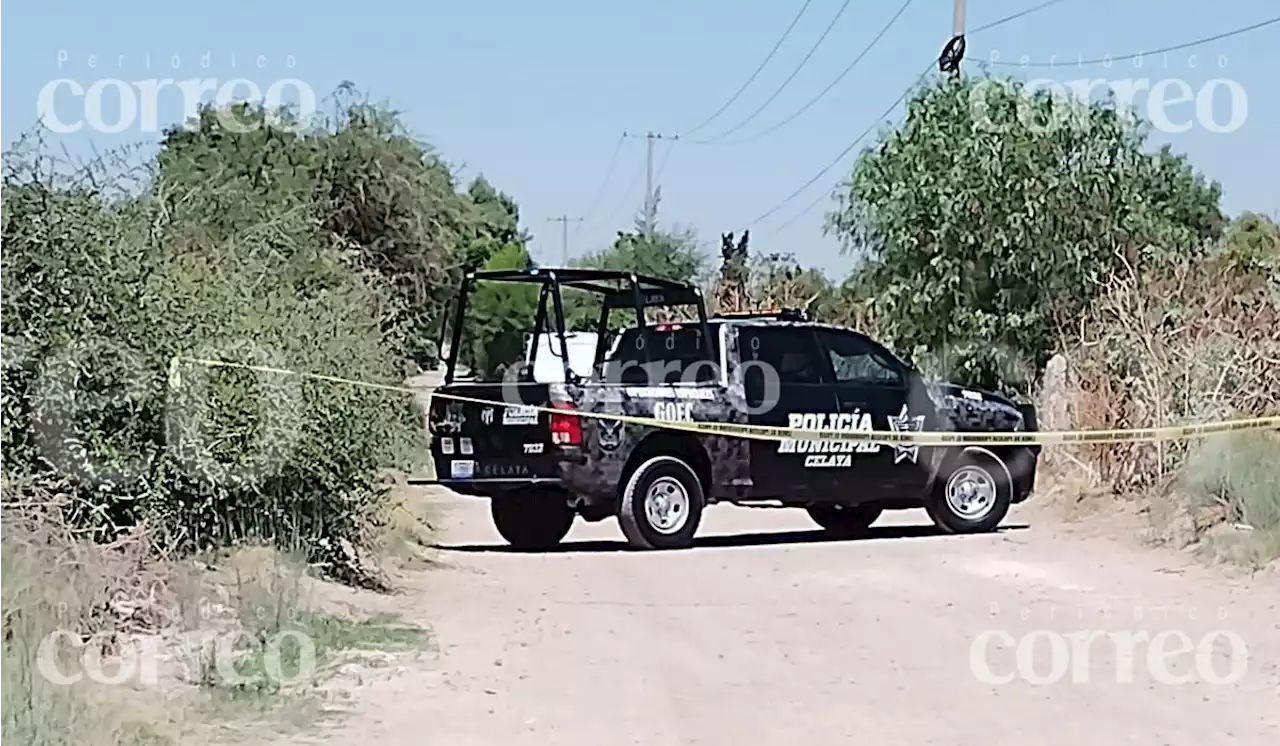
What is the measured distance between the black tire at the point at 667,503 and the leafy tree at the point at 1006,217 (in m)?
8.06

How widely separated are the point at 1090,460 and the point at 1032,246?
4.68 m

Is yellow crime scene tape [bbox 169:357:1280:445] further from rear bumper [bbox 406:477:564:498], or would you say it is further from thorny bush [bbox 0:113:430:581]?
thorny bush [bbox 0:113:430:581]

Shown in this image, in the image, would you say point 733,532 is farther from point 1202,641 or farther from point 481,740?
point 481,740

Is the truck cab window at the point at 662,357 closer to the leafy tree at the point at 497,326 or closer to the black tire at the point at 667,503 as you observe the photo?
the black tire at the point at 667,503

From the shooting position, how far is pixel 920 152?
23391mm

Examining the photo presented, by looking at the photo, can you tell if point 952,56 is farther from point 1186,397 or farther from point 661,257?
point 661,257

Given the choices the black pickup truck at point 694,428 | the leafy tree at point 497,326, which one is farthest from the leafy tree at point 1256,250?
the leafy tree at point 497,326

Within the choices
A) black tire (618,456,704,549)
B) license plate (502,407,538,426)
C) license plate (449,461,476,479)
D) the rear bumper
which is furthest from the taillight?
license plate (449,461,476,479)

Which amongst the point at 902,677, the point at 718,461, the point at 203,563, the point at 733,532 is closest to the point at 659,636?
the point at 902,677

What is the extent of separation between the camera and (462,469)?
15.2 m

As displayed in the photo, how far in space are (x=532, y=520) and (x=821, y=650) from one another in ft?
20.3

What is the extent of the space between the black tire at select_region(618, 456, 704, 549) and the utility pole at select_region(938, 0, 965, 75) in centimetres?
1090

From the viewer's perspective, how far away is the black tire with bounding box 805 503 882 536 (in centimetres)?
1730

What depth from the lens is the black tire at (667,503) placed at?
15.1m
